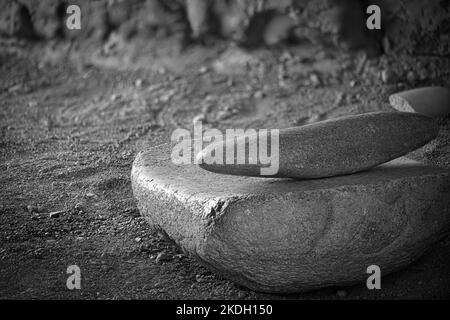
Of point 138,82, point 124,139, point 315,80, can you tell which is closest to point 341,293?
point 124,139

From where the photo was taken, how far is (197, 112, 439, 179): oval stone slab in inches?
94.0

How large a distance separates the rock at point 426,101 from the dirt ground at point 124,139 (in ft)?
0.83

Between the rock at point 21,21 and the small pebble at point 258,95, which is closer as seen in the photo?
the small pebble at point 258,95

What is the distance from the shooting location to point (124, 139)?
14.5 feet

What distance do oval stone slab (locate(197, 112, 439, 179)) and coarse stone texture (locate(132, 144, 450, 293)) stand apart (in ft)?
0.20

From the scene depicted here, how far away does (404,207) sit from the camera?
7.98 ft

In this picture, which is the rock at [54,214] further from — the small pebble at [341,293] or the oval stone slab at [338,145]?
the small pebble at [341,293]

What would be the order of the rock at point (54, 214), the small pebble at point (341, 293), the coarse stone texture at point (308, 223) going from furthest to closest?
the rock at point (54, 214) → the small pebble at point (341, 293) → the coarse stone texture at point (308, 223)

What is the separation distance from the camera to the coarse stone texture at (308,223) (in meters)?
2.29

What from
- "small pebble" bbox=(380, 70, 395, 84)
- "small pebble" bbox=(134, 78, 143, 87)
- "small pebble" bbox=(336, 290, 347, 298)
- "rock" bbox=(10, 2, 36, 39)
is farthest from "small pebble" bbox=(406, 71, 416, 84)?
"rock" bbox=(10, 2, 36, 39)

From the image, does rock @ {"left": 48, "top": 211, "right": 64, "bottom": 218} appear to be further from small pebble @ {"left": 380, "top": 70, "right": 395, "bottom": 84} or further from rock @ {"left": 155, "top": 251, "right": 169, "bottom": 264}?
small pebble @ {"left": 380, "top": 70, "right": 395, "bottom": 84}

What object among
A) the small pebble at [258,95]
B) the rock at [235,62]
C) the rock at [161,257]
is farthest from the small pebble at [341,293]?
the rock at [235,62]

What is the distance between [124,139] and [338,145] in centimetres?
224

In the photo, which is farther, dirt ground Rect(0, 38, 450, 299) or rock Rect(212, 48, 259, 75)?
rock Rect(212, 48, 259, 75)
